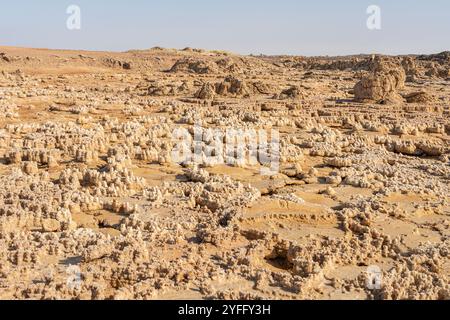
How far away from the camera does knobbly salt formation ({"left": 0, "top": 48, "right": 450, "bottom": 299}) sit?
13.9ft

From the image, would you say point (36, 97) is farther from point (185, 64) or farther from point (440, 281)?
point (185, 64)

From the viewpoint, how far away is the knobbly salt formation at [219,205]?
13.9 ft

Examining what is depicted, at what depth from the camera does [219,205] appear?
231 inches

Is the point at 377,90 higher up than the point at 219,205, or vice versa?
the point at 377,90

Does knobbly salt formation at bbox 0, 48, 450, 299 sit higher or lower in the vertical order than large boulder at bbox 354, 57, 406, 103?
lower

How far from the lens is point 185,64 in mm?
27031

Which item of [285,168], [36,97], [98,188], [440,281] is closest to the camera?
[440,281]

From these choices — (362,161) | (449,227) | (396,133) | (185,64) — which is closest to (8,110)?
(362,161)

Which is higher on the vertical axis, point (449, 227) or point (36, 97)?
point (36, 97)

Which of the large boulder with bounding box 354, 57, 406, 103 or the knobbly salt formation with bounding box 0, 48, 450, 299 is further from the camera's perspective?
the large boulder with bounding box 354, 57, 406, 103

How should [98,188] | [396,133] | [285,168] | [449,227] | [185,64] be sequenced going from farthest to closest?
[185,64] < [396,133] < [285,168] < [98,188] < [449,227]

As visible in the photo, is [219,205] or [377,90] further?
[377,90]

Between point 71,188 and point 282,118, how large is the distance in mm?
6377

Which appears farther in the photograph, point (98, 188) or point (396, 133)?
point (396, 133)
